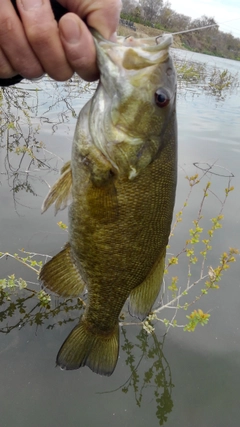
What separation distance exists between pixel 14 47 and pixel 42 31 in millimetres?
125

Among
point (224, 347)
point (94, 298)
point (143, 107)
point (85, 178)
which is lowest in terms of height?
point (224, 347)

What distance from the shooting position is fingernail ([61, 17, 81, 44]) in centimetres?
131

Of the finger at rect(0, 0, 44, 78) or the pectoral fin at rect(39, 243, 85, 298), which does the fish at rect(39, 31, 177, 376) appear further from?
the finger at rect(0, 0, 44, 78)

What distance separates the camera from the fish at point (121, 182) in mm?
1490

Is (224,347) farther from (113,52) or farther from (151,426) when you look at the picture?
(113,52)

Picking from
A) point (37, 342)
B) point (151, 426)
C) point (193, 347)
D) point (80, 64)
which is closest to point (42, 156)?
point (37, 342)

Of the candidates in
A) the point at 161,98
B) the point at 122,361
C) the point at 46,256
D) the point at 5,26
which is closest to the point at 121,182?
the point at 161,98

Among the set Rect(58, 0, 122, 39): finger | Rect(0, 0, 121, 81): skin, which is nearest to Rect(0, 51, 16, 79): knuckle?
Rect(0, 0, 121, 81): skin

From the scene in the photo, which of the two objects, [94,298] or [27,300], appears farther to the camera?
[27,300]

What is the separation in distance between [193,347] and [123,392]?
0.81 metres

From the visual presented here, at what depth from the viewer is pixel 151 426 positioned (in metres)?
2.84

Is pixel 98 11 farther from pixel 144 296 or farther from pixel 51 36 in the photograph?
pixel 144 296

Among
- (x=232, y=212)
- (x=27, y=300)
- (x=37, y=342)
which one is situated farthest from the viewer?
(x=232, y=212)

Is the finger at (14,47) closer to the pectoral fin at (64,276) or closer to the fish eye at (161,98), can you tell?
the fish eye at (161,98)
